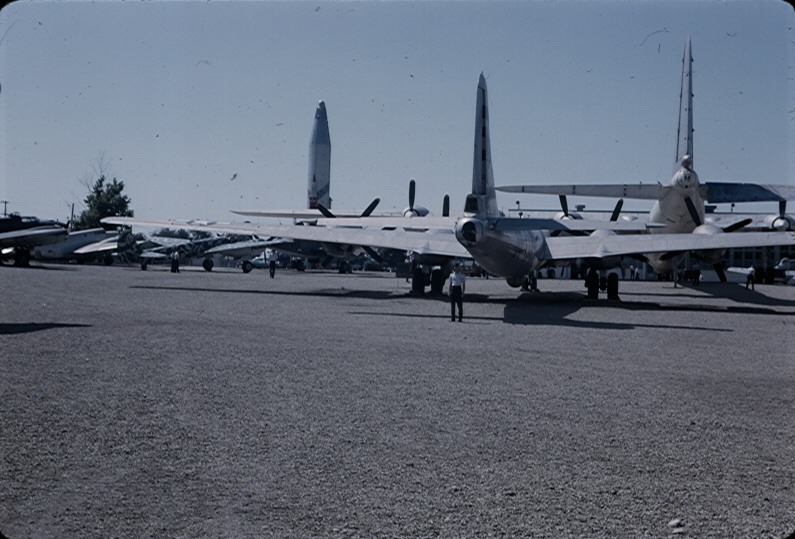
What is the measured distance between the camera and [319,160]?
2717 inches

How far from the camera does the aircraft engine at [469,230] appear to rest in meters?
22.1

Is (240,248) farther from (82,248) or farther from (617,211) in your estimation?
(617,211)

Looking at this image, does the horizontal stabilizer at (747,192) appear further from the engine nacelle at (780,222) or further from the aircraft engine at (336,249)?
the aircraft engine at (336,249)

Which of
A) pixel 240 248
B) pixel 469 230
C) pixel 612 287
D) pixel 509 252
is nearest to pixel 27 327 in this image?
pixel 469 230

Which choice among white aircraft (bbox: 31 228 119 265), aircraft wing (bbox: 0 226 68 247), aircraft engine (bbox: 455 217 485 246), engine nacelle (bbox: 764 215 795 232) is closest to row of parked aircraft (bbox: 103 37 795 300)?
aircraft engine (bbox: 455 217 485 246)

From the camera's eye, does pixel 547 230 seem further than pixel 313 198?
No

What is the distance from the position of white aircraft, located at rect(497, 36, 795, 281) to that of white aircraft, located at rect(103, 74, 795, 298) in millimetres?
3133

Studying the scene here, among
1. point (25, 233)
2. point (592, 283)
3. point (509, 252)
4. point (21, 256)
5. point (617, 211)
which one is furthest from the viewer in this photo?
point (21, 256)

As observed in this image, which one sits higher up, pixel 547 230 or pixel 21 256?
pixel 547 230

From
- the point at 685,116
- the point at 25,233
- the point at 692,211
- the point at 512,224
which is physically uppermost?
the point at 685,116

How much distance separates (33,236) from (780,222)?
42.0m

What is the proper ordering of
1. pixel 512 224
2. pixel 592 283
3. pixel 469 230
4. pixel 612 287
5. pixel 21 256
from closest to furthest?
1. pixel 469 230
2. pixel 512 224
3. pixel 592 283
4. pixel 612 287
5. pixel 21 256

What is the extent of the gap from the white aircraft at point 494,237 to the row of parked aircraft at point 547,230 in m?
0.03

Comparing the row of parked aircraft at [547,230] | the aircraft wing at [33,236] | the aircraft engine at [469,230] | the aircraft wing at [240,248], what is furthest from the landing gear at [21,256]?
the aircraft engine at [469,230]
